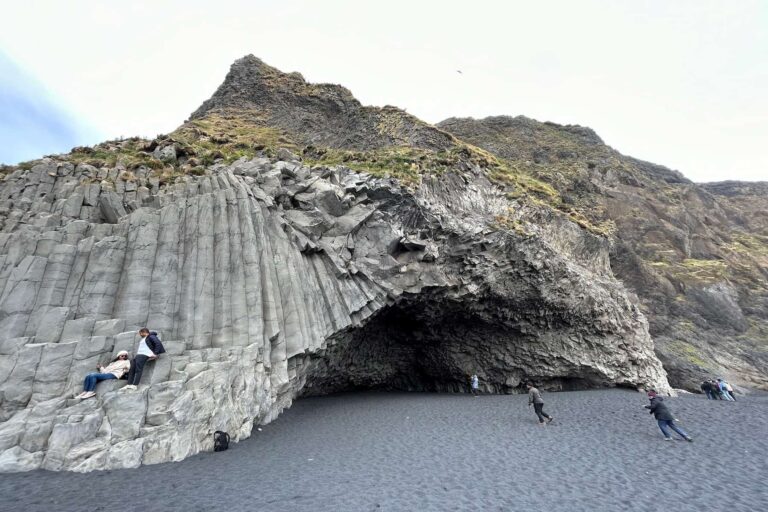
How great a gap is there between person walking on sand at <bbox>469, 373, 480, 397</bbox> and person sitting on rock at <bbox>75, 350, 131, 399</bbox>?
19845 mm

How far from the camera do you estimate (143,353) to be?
1019 cm

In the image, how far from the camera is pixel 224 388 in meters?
10.9

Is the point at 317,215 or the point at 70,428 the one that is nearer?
the point at 70,428

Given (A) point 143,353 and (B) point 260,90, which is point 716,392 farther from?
(B) point 260,90

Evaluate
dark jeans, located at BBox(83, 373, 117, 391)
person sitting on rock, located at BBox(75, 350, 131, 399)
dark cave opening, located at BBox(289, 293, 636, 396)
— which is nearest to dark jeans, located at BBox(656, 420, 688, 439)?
dark cave opening, located at BBox(289, 293, 636, 396)

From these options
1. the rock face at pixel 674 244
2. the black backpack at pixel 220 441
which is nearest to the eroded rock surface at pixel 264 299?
the black backpack at pixel 220 441

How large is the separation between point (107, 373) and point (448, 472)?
8932mm

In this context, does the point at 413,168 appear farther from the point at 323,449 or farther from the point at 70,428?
the point at 70,428

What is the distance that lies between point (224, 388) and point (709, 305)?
45041 mm

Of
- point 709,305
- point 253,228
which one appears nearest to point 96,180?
point 253,228

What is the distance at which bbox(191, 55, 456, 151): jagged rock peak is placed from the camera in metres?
35.0

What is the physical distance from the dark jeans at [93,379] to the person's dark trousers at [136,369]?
17.5 inches

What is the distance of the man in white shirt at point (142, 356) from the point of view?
32.1ft

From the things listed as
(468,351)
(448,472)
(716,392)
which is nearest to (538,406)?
(448,472)
